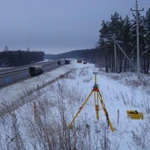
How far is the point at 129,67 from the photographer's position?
73.7 meters

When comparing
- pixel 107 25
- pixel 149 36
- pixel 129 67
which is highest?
pixel 107 25

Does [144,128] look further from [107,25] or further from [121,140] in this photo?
[107,25]

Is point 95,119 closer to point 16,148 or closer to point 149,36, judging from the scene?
point 16,148

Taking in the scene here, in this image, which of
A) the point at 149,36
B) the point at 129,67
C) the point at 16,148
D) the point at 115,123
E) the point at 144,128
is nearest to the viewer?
the point at 16,148

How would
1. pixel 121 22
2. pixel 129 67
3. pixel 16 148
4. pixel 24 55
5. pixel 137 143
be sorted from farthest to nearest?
pixel 24 55 < pixel 129 67 < pixel 121 22 < pixel 137 143 < pixel 16 148

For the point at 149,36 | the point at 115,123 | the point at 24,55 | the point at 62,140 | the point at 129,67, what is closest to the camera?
the point at 62,140

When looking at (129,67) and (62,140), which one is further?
(129,67)

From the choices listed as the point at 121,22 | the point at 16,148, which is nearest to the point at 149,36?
the point at 121,22

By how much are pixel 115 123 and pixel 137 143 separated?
2.23m

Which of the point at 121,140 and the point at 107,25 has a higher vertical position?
the point at 107,25

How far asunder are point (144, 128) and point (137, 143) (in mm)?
1349

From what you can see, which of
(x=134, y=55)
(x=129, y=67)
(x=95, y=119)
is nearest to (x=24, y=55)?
(x=129, y=67)

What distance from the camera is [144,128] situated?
738 centimetres

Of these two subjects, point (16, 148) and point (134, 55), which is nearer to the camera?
point (16, 148)
